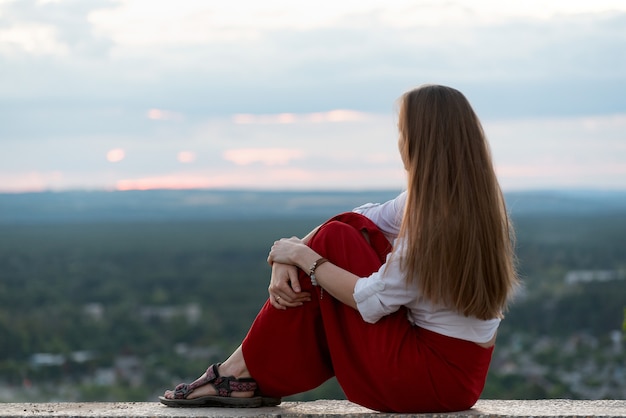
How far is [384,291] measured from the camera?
124 inches

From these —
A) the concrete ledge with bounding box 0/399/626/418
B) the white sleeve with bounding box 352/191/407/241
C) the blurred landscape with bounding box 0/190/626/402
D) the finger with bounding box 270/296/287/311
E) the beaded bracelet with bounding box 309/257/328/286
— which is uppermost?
the white sleeve with bounding box 352/191/407/241

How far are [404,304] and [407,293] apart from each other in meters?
0.07

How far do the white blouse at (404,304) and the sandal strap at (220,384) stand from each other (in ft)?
1.89

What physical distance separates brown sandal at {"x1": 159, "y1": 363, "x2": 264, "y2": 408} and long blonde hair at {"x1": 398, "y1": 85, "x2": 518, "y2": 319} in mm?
791

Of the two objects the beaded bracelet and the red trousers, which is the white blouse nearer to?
the red trousers

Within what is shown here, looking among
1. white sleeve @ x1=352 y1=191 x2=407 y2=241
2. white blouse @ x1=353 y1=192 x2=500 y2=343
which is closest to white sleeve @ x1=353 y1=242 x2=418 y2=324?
white blouse @ x1=353 y1=192 x2=500 y2=343

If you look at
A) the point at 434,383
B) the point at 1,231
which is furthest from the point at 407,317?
the point at 1,231

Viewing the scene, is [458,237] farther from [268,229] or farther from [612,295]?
[268,229]

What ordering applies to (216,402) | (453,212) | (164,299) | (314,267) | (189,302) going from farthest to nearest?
(164,299), (189,302), (216,402), (314,267), (453,212)

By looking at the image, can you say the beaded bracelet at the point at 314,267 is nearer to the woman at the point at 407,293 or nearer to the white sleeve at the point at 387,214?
the woman at the point at 407,293

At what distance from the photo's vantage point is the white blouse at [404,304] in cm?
313

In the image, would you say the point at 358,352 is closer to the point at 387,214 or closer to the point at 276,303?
the point at 276,303

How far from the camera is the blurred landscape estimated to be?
39.4 meters

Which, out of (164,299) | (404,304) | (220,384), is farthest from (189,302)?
(404,304)
